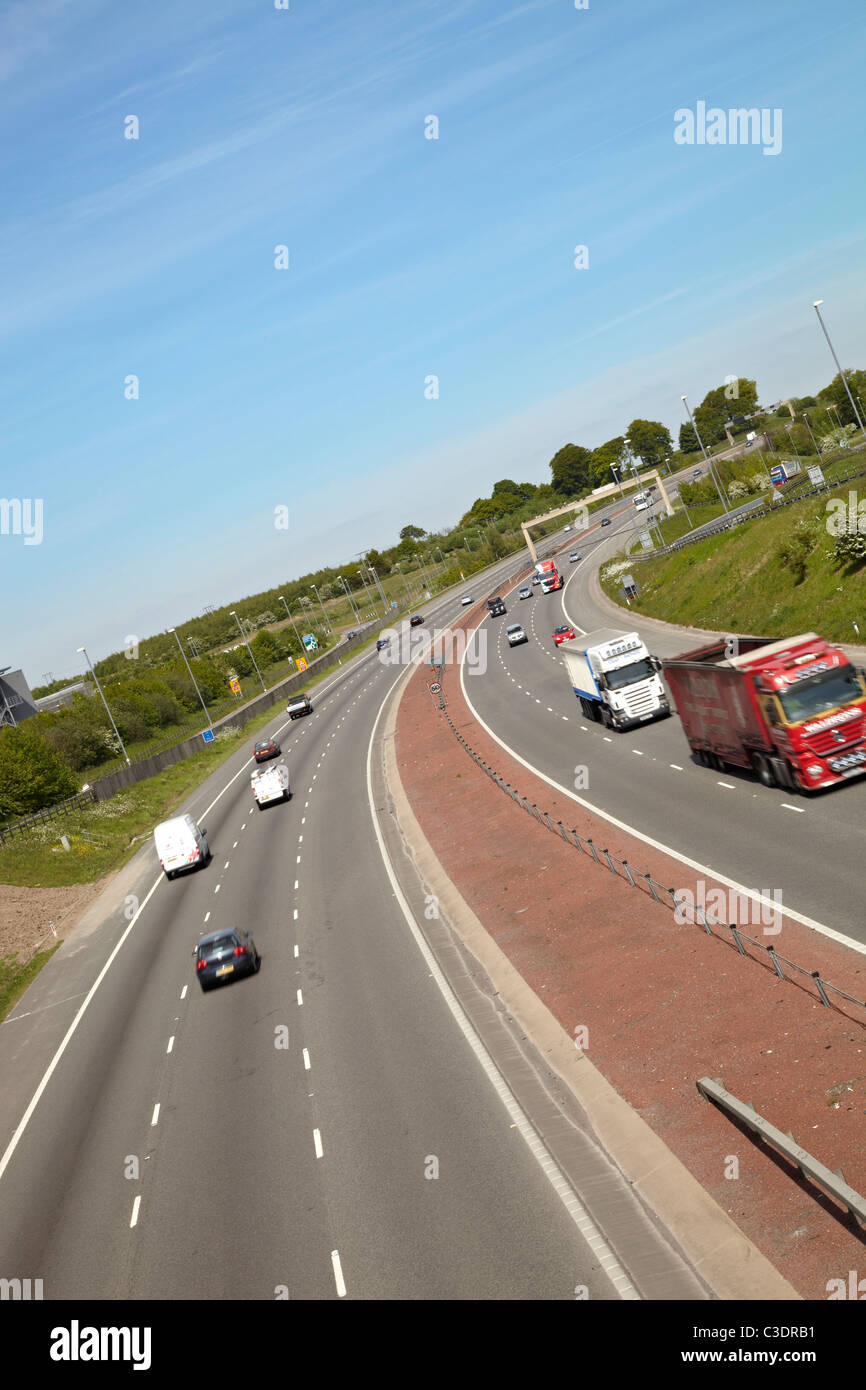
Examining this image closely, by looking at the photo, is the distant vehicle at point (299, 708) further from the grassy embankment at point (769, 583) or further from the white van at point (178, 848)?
the white van at point (178, 848)

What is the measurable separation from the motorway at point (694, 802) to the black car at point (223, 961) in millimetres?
10586

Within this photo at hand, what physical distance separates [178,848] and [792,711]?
28.0 m

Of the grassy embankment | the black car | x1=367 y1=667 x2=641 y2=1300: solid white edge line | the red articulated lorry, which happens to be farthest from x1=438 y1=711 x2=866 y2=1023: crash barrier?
the grassy embankment

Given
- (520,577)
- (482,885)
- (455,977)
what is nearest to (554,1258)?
(455,977)

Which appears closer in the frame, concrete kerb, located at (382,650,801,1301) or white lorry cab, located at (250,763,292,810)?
concrete kerb, located at (382,650,801,1301)

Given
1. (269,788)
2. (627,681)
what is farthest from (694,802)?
(269,788)

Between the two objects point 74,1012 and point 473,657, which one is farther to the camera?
point 473,657

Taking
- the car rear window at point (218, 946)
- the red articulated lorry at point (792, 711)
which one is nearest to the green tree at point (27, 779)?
the car rear window at point (218, 946)

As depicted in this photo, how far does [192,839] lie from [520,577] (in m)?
93.7

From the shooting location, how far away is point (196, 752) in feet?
265

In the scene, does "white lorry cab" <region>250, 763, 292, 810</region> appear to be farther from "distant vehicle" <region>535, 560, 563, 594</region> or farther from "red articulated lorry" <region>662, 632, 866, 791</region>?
"distant vehicle" <region>535, 560, 563, 594</region>

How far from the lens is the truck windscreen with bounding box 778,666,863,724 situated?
24.5 metres

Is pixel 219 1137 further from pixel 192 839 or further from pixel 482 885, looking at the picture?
pixel 192 839

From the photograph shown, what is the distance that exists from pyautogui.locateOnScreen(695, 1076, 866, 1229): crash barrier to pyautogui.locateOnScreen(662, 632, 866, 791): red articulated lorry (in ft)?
39.5
